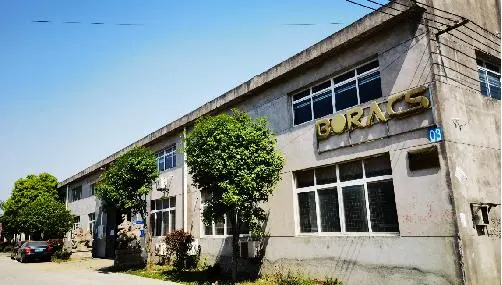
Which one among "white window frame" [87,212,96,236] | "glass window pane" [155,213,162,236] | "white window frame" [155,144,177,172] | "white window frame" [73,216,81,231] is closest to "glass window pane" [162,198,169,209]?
"glass window pane" [155,213,162,236]

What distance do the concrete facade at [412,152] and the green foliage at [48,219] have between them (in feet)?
81.0

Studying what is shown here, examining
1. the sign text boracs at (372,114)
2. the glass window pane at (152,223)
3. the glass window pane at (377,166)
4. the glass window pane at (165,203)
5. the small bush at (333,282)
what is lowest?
the small bush at (333,282)

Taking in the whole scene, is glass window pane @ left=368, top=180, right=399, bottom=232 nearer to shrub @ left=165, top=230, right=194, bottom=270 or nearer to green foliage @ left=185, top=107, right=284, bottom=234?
green foliage @ left=185, top=107, right=284, bottom=234

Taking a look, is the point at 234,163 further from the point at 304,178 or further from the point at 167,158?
the point at 167,158

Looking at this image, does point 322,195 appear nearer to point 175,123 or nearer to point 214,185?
point 214,185

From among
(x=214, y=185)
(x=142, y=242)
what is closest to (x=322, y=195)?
(x=214, y=185)

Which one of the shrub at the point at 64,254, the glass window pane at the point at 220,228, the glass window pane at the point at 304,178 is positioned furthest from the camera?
the shrub at the point at 64,254

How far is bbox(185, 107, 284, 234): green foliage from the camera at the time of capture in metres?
11.0

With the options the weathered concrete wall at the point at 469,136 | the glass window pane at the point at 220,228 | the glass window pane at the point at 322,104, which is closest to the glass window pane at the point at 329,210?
the glass window pane at the point at 322,104

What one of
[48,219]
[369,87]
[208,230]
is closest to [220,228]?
[208,230]

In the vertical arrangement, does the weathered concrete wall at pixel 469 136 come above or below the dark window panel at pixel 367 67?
below

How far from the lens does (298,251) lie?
11508mm

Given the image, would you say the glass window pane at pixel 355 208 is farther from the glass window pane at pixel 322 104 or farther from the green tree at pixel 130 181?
the green tree at pixel 130 181

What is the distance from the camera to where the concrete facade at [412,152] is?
8.24 m
